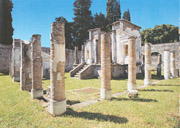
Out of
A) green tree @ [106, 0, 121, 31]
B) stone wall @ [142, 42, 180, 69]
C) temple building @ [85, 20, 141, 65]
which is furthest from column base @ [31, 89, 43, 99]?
green tree @ [106, 0, 121, 31]

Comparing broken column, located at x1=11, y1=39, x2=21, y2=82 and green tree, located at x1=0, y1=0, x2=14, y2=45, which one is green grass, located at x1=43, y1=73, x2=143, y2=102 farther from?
green tree, located at x1=0, y1=0, x2=14, y2=45

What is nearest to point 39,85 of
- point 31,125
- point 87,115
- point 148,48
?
point 31,125

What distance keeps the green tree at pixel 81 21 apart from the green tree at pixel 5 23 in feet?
48.9

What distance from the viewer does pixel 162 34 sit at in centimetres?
3522

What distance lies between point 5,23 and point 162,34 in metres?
40.8

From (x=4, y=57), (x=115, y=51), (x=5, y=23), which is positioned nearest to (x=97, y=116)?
(x=115, y=51)

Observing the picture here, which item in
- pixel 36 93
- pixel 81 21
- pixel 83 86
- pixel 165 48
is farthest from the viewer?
pixel 81 21

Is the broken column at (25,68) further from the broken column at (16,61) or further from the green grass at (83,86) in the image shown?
the broken column at (16,61)

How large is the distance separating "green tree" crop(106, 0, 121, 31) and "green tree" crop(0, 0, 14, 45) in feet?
84.0

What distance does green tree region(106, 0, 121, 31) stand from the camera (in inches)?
1409

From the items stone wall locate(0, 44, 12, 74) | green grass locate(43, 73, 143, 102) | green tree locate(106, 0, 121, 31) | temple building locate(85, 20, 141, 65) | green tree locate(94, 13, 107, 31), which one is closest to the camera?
green grass locate(43, 73, 143, 102)

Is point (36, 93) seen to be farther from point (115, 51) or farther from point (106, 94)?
point (115, 51)

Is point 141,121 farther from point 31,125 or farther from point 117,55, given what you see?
point 117,55

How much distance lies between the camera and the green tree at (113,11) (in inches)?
1409
